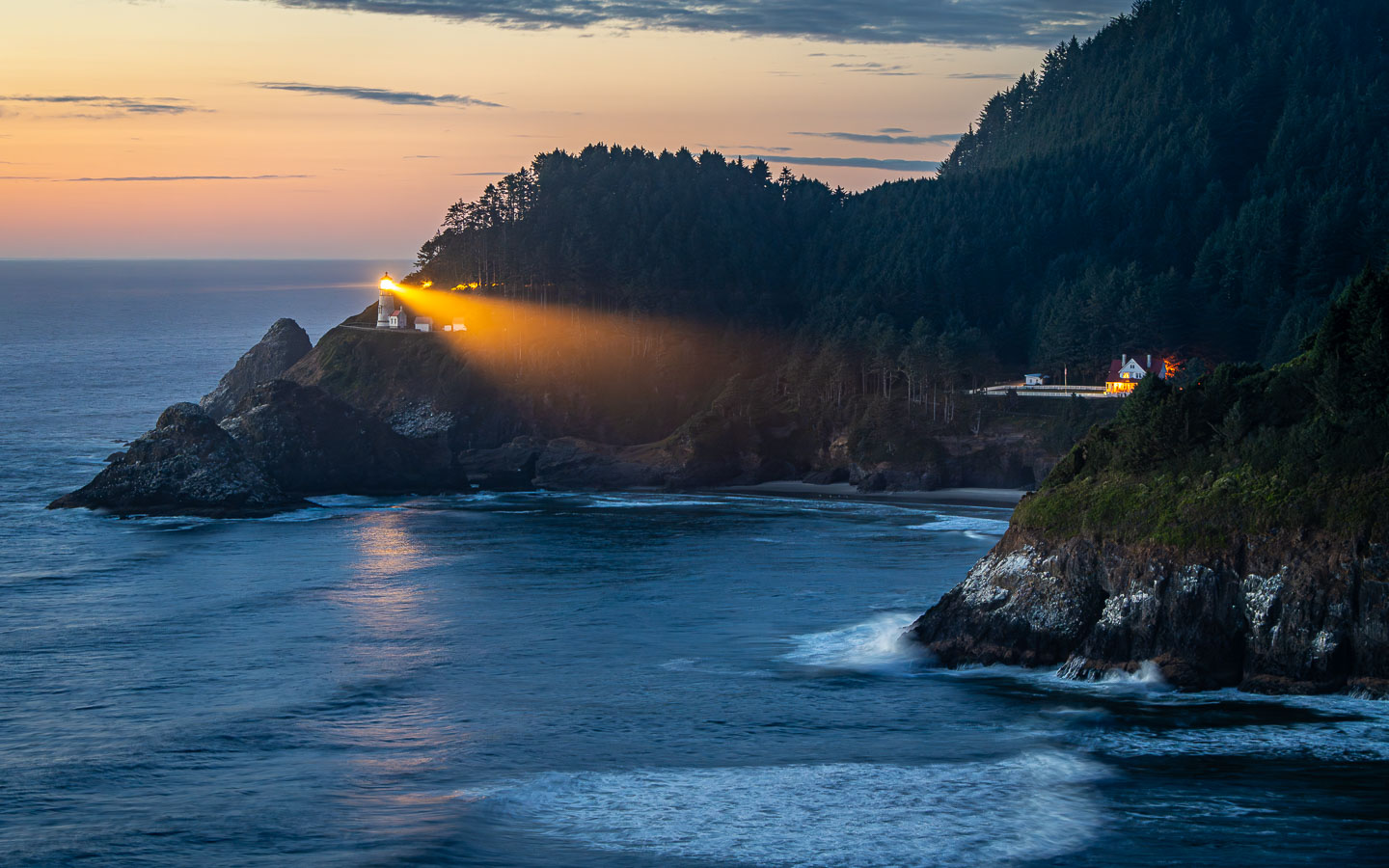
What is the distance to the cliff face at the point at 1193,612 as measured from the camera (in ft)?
123

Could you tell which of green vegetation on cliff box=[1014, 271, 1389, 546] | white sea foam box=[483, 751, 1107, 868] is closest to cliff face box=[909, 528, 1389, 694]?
green vegetation on cliff box=[1014, 271, 1389, 546]

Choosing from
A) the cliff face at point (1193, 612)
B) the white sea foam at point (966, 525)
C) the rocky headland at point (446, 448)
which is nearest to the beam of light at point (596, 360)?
the rocky headland at point (446, 448)

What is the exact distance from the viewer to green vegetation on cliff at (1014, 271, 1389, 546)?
3941 centimetres

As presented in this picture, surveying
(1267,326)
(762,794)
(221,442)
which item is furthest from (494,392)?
(762,794)

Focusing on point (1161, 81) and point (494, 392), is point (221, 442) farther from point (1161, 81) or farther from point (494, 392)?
point (1161, 81)

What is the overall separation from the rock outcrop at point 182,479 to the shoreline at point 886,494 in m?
31.1

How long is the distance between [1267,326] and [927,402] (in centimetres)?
2818

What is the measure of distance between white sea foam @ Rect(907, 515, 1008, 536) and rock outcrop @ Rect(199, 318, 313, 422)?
229 ft

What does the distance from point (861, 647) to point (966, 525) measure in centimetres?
3079

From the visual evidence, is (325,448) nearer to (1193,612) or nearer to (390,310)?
(390,310)

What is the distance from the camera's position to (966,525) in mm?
76750

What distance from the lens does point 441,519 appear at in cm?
8175

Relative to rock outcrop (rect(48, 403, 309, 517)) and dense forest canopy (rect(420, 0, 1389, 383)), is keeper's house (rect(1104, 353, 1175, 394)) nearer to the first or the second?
dense forest canopy (rect(420, 0, 1389, 383))

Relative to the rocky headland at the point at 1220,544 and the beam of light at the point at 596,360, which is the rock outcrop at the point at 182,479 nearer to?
the beam of light at the point at 596,360
